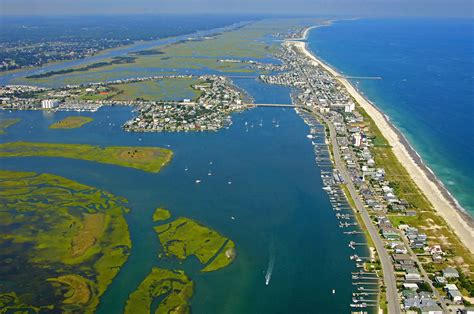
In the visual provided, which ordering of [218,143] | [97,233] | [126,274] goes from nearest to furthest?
[126,274] → [97,233] → [218,143]

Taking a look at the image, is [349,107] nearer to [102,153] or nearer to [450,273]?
[102,153]

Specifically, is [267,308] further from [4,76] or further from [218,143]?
[4,76]

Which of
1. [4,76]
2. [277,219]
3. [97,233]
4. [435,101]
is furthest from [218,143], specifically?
[4,76]

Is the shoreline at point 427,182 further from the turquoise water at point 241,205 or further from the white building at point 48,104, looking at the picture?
the white building at point 48,104

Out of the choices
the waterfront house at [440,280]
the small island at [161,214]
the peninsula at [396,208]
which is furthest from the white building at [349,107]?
the waterfront house at [440,280]

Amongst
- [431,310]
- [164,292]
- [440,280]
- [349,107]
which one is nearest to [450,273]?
[440,280]
